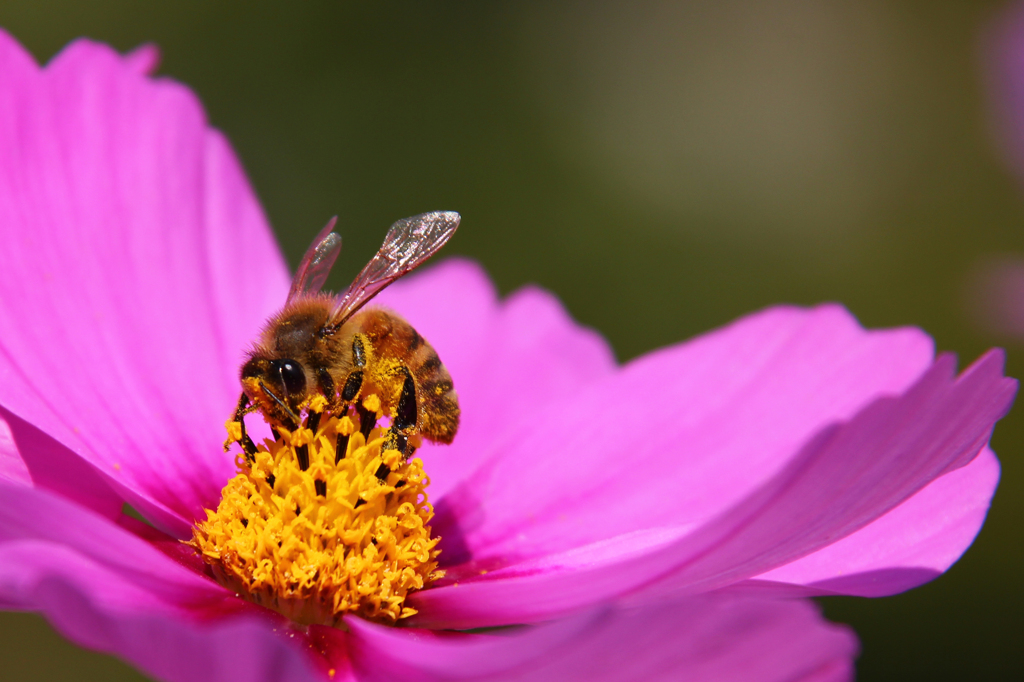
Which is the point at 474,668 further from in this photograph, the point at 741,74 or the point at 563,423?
the point at 741,74

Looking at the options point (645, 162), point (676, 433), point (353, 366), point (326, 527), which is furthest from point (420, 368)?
point (645, 162)

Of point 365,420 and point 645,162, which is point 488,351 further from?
point 645,162

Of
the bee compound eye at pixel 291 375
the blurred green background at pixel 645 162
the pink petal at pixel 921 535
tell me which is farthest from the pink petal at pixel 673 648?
the blurred green background at pixel 645 162

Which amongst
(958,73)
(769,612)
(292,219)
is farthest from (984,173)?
(769,612)

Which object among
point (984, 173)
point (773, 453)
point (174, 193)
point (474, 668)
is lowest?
point (984, 173)

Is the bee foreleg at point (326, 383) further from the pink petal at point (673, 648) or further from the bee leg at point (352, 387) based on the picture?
the pink petal at point (673, 648)

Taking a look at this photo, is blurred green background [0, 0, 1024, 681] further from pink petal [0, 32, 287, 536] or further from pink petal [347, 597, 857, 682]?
pink petal [347, 597, 857, 682]
